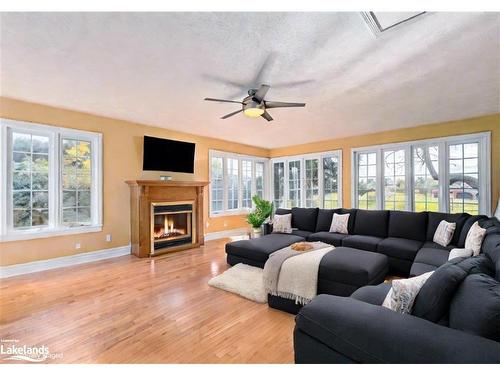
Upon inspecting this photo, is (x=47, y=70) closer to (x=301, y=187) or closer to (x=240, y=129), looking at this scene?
(x=240, y=129)

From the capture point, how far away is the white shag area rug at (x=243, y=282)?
2877 mm

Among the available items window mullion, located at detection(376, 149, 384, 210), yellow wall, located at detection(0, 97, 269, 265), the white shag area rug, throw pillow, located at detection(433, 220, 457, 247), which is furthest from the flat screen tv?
throw pillow, located at detection(433, 220, 457, 247)

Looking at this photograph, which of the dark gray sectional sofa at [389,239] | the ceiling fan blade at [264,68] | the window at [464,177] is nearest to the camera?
the ceiling fan blade at [264,68]

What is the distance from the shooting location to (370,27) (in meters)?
2.03

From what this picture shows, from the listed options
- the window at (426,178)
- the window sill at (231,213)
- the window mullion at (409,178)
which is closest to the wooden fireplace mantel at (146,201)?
the window sill at (231,213)

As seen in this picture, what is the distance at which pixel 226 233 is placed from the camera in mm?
6621

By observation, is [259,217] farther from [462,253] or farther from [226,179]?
[462,253]

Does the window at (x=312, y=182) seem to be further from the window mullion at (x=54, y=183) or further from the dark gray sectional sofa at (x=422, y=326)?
the window mullion at (x=54, y=183)

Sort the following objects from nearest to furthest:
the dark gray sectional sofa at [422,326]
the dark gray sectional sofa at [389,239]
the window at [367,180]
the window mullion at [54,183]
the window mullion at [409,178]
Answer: the dark gray sectional sofa at [422,326] < the dark gray sectional sofa at [389,239] < the window mullion at [54,183] < the window mullion at [409,178] < the window at [367,180]

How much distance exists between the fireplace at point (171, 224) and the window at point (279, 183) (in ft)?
9.96

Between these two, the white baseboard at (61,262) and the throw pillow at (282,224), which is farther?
the throw pillow at (282,224)

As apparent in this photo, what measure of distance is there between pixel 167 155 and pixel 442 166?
218 inches

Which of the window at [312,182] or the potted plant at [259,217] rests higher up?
the window at [312,182]
